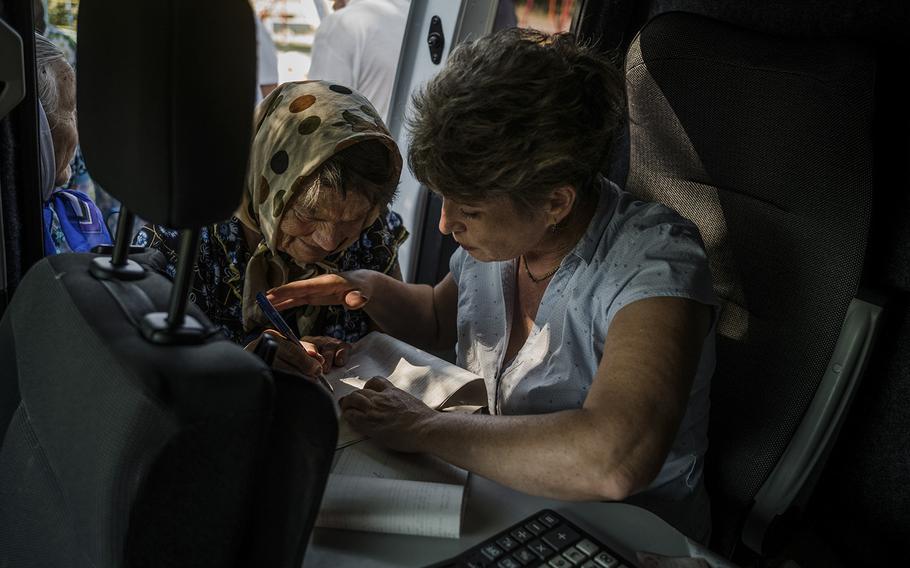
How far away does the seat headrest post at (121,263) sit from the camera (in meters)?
0.78

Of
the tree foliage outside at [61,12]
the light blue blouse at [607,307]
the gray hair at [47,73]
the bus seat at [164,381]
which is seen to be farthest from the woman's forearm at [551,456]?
the tree foliage outside at [61,12]

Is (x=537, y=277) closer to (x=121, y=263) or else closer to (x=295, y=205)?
(x=295, y=205)

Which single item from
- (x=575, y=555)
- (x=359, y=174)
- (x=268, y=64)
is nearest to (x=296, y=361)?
(x=359, y=174)

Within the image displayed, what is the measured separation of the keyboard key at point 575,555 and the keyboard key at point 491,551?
74mm

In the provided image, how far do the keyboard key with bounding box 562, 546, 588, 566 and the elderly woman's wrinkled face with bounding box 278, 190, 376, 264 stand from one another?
76cm

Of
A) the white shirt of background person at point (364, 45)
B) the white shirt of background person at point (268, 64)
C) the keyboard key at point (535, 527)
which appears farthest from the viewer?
the white shirt of background person at point (268, 64)

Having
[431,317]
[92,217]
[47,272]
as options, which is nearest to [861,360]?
[431,317]

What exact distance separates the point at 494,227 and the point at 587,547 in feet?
1.90

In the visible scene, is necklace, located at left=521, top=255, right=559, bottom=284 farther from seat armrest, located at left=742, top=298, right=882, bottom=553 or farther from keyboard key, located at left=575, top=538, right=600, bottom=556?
keyboard key, located at left=575, top=538, right=600, bottom=556

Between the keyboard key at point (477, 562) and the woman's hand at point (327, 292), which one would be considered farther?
the woman's hand at point (327, 292)

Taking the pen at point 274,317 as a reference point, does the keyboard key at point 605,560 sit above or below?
above

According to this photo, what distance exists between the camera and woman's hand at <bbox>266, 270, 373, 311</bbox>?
1.46 m

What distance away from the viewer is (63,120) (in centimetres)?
141

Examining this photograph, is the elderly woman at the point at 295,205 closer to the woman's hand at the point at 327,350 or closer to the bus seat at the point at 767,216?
the woman's hand at the point at 327,350
